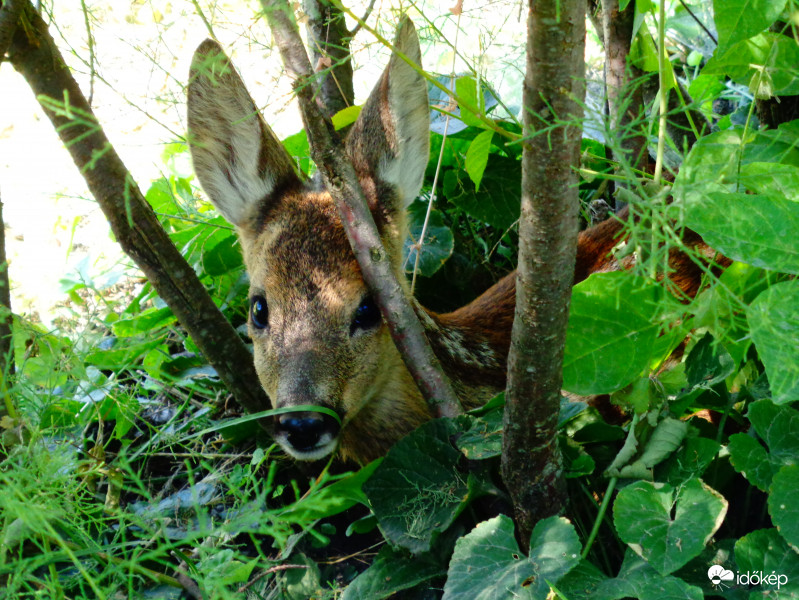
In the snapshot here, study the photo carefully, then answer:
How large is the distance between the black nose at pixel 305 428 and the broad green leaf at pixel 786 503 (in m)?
1.38

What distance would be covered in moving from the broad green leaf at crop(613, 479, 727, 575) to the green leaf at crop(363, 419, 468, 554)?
48 cm

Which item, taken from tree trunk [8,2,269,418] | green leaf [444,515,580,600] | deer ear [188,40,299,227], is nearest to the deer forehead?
deer ear [188,40,299,227]

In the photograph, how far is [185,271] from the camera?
2.86m

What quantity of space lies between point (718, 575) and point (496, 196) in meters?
2.42

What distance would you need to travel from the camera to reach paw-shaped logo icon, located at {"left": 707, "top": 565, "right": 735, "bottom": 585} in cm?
193

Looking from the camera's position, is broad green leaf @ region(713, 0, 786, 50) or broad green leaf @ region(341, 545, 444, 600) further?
broad green leaf @ region(341, 545, 444, 600)

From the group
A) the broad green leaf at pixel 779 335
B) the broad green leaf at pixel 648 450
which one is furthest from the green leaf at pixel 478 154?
the broad green leaf at pixel 779 335

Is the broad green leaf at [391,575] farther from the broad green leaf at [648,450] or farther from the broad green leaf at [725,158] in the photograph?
the broad green leaf at [725,158]

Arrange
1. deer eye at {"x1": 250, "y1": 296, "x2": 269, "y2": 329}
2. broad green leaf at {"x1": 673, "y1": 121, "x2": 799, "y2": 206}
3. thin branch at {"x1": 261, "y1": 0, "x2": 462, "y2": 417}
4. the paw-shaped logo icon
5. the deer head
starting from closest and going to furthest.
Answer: broad green leaf at {"x1": 673, "y1": 121, "x2": 799, "y2": 206}
the paw-shaped logo icon
thin branch at {"x1": 261, "y1": 0, "x2": 462, "y2": 417}
the deer head
deer eye at {"x1": 250, "y1": 296, "x2": 269, "y2": 329}

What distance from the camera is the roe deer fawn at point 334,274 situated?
2.81 meters

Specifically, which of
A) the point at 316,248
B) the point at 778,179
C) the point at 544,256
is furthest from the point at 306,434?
the point at 778,179

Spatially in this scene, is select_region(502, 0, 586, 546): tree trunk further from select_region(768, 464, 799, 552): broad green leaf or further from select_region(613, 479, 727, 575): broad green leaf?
select_region(768, 464, 799, 552): broad green leaf

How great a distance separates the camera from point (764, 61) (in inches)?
93.0

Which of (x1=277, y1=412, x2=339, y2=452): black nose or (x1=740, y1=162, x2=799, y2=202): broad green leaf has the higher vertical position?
(x1=740, y1=162, x2=799, y2=202): broad green leaf
